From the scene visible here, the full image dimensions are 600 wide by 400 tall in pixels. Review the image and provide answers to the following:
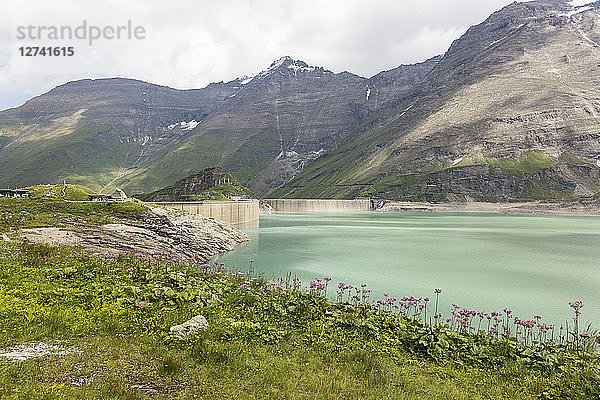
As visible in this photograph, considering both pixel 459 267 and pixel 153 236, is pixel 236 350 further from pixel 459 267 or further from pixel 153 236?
pixel 153 236

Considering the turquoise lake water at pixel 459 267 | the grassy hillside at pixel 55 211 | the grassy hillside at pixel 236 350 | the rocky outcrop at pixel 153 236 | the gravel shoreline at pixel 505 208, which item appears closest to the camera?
the grassy hillside at pixel 236 350

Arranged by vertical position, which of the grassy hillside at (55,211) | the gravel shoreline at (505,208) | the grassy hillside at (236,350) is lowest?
the gravel shoreline at (505,208)

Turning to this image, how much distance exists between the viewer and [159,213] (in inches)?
1855

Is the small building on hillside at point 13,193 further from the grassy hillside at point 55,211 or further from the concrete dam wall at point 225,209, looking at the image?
the concrete dam wall at point 225,209

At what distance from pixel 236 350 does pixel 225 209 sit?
8227cm

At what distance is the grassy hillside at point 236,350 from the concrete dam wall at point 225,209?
52.1m

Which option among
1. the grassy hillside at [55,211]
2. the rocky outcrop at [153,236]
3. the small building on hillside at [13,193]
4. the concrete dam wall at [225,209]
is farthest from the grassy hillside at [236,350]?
the concrete dam wall at [225,209]

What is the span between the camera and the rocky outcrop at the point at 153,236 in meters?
32.0

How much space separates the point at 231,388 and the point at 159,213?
43.1 meters

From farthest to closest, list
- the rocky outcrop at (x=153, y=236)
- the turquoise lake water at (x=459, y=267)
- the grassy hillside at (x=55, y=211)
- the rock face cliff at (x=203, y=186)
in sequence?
the rock face cliff at (x=203, y=186), the grassy hillside at (x=55, y=211), the rocky outcrop at (x=153, y=236), the turquoise lake water at (x=459, y=267)

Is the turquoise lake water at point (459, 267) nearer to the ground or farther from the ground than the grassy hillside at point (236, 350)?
nearer to the ground

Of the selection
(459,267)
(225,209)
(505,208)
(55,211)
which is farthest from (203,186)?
(505,208)

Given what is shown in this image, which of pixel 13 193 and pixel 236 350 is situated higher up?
pixel 13 193

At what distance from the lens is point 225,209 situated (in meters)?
89.8
